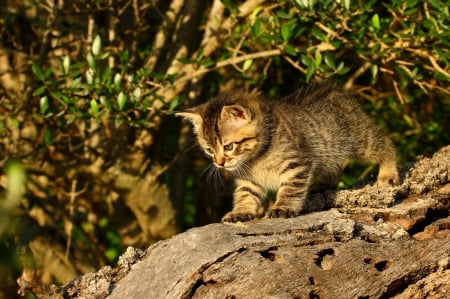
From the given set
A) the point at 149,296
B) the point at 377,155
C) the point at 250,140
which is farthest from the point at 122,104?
the point at 149,296

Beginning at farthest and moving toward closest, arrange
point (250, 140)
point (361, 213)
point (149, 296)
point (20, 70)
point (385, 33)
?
1. point (20, 70)
2. point (385, 33)
3. point (250, 140)
4. point (361, 213)
5. point (149, 296)

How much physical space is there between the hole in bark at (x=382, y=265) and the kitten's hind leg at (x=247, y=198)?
49.4 inches

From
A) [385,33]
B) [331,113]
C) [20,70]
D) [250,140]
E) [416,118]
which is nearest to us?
[250,140]

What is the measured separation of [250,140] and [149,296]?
2019mm

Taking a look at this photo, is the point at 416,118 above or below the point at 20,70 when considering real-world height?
below

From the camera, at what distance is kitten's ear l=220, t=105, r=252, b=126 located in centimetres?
496

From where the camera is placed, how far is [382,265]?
3.60 metres

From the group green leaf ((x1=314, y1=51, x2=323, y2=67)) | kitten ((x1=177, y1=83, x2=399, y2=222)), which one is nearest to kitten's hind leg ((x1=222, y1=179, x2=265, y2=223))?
kitten ((x1=177, y1=83, x2=399, y2=222))

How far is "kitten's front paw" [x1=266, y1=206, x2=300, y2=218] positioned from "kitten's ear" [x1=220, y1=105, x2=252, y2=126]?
71 centimetres

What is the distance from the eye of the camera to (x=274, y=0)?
20.3 ft

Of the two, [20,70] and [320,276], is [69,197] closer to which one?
[20,70]

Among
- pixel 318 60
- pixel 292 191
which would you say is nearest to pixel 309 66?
pixel 318 60

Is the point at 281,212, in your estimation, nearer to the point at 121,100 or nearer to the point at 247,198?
the point at 247,198

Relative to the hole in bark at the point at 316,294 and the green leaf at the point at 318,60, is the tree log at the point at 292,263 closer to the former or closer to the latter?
the hole in bark at the point at 316,294
